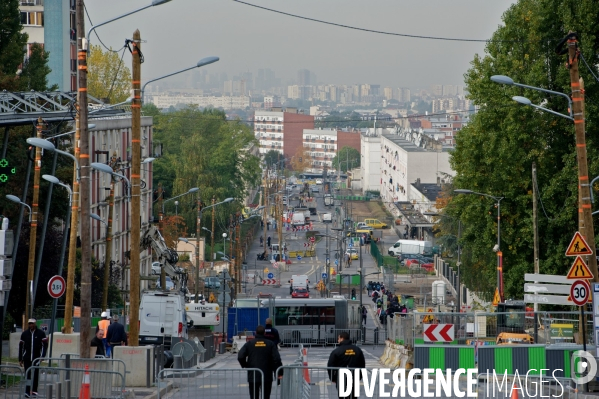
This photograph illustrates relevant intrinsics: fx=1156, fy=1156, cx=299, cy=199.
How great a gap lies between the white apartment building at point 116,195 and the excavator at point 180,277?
1827mm

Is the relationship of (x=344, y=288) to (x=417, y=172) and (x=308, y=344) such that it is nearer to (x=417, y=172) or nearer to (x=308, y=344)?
(x=308, y=344)

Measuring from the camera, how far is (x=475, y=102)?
47.9m

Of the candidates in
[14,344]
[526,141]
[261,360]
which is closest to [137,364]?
[261,360]

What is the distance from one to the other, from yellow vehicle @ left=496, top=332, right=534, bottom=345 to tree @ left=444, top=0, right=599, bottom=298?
14.0m

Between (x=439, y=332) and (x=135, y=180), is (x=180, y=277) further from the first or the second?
(x=135, y=180)

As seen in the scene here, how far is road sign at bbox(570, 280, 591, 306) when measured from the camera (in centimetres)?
2155

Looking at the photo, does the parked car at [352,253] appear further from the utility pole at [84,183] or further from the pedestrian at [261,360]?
the pedestrian at [261,360]

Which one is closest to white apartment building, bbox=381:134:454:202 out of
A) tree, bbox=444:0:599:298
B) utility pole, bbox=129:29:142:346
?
tree, bbox=444:0:599:298

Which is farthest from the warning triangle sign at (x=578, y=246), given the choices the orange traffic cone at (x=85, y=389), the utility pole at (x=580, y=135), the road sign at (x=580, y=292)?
the orange traffic cone at (x=85, y=389)

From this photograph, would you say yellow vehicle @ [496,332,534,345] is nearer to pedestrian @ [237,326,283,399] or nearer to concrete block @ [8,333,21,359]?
pedestrian @ [237,326,283,399]

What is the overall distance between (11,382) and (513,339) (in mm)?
13682

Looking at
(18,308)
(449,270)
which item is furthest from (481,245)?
(449,270)

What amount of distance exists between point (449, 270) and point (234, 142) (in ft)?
180

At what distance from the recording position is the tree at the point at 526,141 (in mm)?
43406
